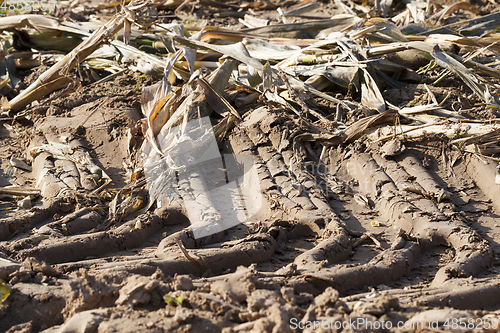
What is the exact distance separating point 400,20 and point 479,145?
2.76 m

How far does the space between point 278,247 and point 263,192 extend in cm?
57

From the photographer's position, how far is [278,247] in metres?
2.34

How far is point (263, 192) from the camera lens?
2822 millimetres

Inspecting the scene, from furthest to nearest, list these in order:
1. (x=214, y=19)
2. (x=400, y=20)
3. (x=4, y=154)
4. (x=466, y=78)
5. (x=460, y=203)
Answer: (x=214, y=19) < (x=400, y=20) < (x=4, y=154) < (x=466, y=78) < (x=460, y=203)

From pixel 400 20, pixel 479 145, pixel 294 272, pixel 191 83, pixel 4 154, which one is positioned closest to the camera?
pixel 294 272

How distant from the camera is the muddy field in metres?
1.58

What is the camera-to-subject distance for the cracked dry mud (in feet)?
5.01

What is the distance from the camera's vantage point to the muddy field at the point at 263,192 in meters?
1.58

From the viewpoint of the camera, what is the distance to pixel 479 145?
2764 millimetres

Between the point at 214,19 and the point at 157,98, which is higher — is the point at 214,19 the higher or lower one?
the higher one

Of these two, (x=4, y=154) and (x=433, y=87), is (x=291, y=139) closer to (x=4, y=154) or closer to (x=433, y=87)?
(x=433, y=87)

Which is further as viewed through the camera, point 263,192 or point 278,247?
point 263,192

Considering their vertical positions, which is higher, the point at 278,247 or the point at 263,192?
the point at 263,192

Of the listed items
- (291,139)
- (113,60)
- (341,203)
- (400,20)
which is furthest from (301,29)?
(341,203)
